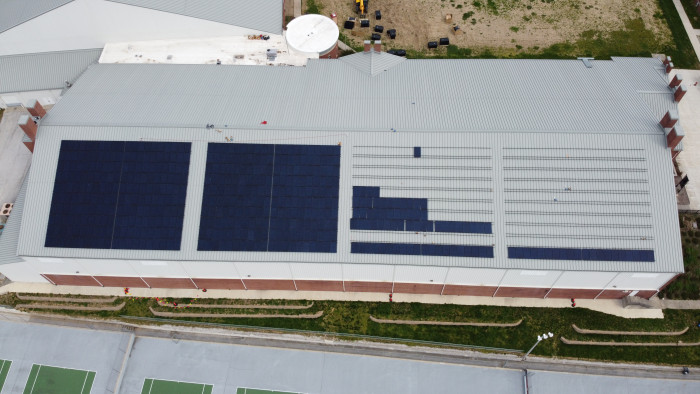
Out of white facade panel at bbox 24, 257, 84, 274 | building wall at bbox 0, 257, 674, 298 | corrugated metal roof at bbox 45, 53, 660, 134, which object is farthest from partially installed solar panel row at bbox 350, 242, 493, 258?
white facade panel at bbox 24, 257, 84, 274

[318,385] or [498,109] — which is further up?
[498,109]

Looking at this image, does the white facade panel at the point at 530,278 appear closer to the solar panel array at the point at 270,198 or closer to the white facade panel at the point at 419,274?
the white facade panel at the point at 419,274

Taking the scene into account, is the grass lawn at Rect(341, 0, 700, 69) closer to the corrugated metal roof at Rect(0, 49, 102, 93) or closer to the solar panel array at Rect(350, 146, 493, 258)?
the solar panel array at Rect(350, 146, 493, 258)

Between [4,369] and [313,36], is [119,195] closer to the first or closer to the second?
[4,369]

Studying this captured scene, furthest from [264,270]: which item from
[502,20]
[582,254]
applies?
[502,20]

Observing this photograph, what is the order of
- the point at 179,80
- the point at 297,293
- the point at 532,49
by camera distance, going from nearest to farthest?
the point at 297,293, the point at 179,80, the point at 532,49

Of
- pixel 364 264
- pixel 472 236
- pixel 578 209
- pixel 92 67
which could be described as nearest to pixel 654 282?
pixel 578 209

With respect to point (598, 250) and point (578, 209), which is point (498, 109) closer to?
point (578, 209)
